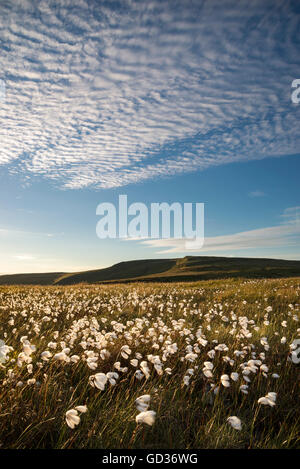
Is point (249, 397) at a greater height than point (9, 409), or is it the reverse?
point (9, 409)

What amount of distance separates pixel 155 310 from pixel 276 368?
580 cm

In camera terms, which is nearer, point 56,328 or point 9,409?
point 9,409

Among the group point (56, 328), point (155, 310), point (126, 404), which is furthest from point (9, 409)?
point (155, 310)

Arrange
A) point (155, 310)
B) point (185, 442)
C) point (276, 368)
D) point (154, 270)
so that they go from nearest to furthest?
point (185, 442)
point (276, 368)
point (155, 310)
point (154, 270)

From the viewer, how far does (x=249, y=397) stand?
3.78m
